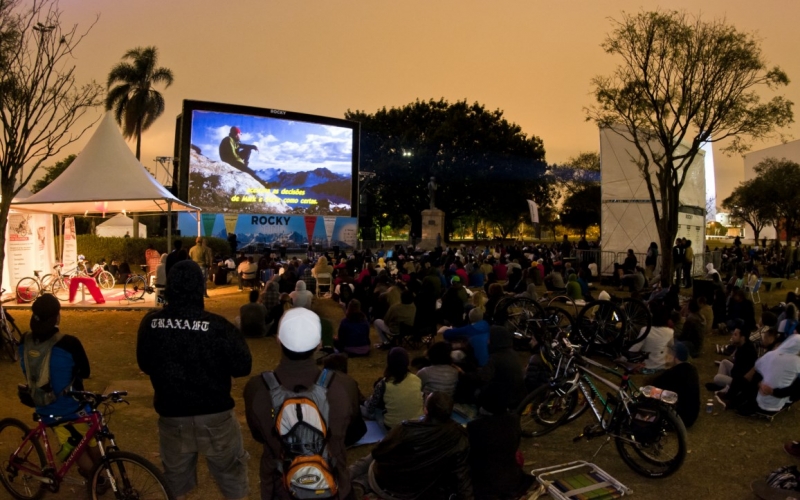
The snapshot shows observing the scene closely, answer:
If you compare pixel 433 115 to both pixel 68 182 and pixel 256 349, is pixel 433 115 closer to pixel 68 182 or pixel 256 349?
pixel 68 182

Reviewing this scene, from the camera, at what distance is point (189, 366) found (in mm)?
2992

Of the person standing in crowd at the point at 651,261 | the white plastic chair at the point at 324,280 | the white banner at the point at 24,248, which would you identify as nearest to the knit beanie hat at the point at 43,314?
the white plastic chair at the point at 324,280

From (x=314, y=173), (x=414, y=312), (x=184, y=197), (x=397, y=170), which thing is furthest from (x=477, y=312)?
(x=397, y=170)

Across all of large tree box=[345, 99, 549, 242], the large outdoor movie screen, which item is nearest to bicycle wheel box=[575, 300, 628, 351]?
the large outdoor movie screen

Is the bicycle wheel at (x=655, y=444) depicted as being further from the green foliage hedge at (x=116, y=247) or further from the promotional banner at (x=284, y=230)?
the promotional banner at (x=284, y=230)

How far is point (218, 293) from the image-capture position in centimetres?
1672

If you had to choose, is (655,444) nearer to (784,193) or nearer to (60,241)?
(60,241)

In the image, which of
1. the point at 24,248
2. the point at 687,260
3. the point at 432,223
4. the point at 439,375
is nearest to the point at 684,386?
the point at 439,375

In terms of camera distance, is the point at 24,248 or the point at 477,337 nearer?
the point at 477,337

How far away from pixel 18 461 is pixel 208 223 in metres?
24.2

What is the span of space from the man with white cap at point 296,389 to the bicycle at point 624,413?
2.85 metres

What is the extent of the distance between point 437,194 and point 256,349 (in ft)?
104

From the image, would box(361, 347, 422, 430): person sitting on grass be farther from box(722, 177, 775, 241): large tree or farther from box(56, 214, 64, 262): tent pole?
box(722, 177, 775, 241): large tree

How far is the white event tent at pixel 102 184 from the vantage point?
489 inches
